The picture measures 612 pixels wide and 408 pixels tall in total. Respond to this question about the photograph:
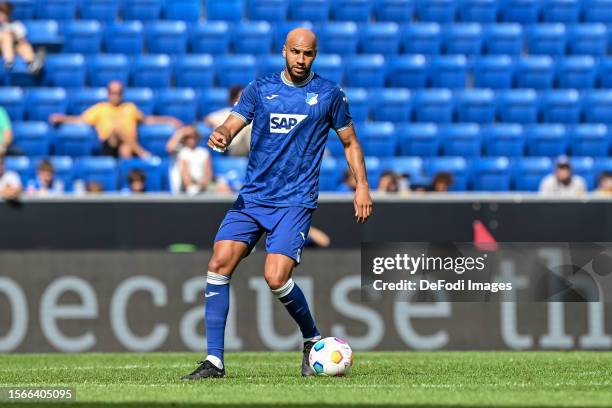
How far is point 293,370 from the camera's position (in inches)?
327

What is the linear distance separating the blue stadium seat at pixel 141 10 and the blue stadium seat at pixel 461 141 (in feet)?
13.2

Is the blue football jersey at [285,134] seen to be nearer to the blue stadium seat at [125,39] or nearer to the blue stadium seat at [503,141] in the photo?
the blue stadium seat at [503,141]

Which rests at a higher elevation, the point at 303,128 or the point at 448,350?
the point at 303,128

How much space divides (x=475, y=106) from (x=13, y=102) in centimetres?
546

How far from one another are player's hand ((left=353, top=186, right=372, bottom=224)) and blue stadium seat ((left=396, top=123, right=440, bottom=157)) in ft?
25.5

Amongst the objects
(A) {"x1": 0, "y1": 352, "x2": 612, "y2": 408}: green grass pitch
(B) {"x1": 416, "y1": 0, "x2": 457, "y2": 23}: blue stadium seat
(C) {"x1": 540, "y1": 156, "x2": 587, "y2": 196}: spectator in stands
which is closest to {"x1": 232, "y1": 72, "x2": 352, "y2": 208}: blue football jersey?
(A) {"x1": 0, "y1": 352, "x2": 612, "y2": 408}: green grass pitch

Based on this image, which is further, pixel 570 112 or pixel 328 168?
pixel 570 112

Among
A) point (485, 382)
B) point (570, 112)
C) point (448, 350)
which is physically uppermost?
point (570, 112)

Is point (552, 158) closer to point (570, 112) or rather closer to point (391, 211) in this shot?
point (570, 112)

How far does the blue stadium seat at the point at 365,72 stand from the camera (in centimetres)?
1591

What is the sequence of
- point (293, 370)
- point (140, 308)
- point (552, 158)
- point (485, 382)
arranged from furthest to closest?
point (552, 158), point (140, 308), point (293, 370), point (485, 382)

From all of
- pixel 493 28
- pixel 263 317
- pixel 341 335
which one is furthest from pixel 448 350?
pixel 493 28

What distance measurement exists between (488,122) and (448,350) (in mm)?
5085

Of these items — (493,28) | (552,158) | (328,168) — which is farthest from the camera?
(493,28)
